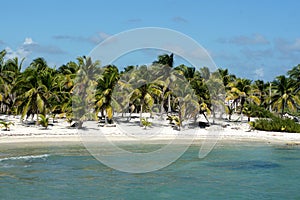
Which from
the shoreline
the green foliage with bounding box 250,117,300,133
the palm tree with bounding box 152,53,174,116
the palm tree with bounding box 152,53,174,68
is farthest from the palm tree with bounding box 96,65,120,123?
the green foliage with bounding box 250,117,300,133

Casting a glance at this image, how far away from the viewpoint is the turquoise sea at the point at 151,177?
18.6 metres

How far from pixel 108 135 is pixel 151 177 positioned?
18.4 meters

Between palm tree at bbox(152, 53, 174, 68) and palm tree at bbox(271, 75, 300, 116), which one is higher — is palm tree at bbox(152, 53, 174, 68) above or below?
above

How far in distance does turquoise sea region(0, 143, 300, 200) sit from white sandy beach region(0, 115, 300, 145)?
430cm

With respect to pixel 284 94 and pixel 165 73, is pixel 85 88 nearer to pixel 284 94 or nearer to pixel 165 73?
pixel 165 73

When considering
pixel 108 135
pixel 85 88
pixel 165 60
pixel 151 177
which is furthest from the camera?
pixel 165 60

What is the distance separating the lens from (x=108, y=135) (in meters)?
40.3

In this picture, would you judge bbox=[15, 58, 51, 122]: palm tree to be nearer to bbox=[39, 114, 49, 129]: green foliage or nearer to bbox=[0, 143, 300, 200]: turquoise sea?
bbox=[39, 114, 49, 129]: green foliage

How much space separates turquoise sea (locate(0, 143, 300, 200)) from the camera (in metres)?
18.6

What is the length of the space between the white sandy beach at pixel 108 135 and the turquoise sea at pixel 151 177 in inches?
169

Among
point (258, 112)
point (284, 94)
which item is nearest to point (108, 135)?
point (258, 112)

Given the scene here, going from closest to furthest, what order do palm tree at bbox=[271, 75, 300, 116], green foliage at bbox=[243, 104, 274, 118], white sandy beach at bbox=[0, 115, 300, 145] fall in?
white sandy beach at bbox=[0, 115, 300, 145] → palm tree at bbox=[271, 75, 300, 116] → green foliage at bbox=[243, 104, 274, 118]

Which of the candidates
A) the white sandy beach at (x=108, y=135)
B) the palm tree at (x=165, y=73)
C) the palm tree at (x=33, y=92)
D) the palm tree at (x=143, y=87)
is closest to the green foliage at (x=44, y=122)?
the white sandy beach at (x=108, y=135)

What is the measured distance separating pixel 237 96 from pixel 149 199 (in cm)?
3516
